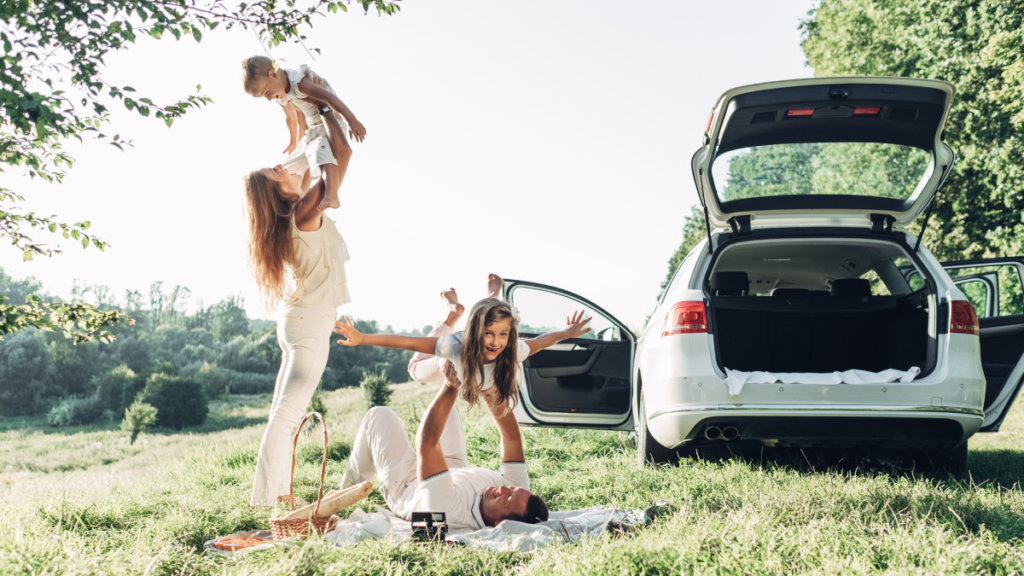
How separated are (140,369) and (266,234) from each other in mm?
43703

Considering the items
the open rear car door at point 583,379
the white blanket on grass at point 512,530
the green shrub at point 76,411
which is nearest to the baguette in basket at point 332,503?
the white blanket on grass at point 512,530

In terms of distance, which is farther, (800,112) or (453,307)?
(800,112)

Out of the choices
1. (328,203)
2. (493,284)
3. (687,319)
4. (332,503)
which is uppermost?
(328,203)

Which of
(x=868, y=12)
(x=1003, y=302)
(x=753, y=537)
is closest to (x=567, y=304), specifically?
(x=753, y=537)

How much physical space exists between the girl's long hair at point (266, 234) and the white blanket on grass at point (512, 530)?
1.24 m

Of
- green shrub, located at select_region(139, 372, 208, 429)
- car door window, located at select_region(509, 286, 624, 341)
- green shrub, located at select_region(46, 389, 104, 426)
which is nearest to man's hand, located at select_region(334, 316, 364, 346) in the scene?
car door window, located at select_region(509, 286, 624, 341)

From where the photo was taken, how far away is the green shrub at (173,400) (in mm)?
33219

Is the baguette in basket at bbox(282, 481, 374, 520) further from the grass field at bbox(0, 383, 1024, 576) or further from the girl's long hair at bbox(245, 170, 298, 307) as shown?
the girl's long hair at bbox(245, 170, 298, 307)

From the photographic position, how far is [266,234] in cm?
359

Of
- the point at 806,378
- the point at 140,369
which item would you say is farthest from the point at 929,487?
the point at 140,369

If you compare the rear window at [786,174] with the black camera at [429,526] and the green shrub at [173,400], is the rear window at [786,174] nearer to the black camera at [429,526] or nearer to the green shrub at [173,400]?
the black camera at [429,526]

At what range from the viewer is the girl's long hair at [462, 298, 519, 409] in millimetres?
3348

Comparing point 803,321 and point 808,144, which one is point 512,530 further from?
point 808,144

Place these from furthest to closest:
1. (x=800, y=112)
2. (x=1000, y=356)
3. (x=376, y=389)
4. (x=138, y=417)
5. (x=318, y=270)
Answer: (x=138, y=417)
(x=376, y=389)
(x=1000, y=356)
(x=800, y=112)
(x=318, y=270)
